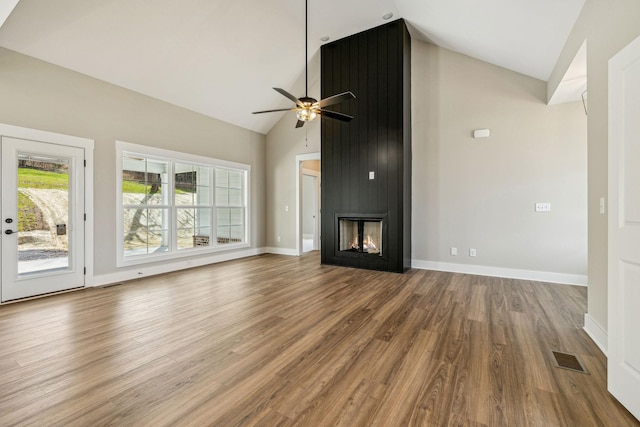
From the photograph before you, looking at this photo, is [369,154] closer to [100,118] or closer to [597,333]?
[597,333]

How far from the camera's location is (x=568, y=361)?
83.7 inches

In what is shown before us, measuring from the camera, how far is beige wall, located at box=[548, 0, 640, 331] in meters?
2.12

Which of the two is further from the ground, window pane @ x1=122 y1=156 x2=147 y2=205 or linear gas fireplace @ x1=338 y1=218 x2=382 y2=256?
window pane @ x1=122 y1=156 x2=147 y2=205

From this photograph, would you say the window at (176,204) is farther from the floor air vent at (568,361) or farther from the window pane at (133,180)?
the floor air vent at (568,361)

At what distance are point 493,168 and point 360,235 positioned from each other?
2.57 metres

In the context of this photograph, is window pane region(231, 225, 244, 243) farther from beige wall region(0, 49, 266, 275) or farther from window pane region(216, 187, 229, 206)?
beige wall region(0, 49, 266, 275)

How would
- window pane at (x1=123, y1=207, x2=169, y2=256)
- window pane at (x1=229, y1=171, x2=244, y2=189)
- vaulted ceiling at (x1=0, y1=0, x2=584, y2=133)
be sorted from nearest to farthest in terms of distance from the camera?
1. vaulted ceiling at (x1=0, y1=0, x2=584, y2=133)
2. window pane at (x1=123, y1=207, x2=169, y2=256)
3. window pane at (x1=229, y1=171, x2=244, y2=189)

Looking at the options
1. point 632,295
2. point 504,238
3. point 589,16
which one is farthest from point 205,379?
point 504,238

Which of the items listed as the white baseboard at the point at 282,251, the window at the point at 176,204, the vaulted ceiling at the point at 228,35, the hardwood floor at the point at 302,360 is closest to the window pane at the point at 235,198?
the window at the point at 176,204

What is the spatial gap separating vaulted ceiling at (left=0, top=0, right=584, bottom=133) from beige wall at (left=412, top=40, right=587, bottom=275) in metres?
0.42

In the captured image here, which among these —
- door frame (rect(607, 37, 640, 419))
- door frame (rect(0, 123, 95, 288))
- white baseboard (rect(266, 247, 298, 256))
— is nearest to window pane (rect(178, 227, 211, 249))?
door frame (rect(0, 123, 95, 288))

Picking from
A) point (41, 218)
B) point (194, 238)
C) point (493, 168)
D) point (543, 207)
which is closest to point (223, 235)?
point (194, 238)

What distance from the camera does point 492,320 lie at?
291cm

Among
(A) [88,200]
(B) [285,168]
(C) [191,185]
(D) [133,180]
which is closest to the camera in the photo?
(A) [88,200]
